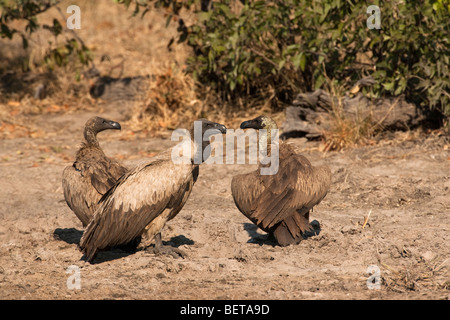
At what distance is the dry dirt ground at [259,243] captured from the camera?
5031 millimetres

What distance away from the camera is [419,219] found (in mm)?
6555

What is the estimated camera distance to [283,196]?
5.79 metres

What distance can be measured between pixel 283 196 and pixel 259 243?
25.1 inches

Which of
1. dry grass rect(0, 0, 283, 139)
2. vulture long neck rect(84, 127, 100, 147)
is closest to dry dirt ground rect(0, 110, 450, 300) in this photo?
vulture long neck rect(84, 127, 100, 147)

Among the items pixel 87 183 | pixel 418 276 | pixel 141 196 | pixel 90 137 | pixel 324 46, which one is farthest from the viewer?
pixel 324 46

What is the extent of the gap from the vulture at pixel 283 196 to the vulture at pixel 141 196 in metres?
0.57

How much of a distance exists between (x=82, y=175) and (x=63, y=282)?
46.9 inches

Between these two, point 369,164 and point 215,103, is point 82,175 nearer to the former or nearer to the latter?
point 369,164

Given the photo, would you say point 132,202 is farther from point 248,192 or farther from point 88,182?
point 248,192

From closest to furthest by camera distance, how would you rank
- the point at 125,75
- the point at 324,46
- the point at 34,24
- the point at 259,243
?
the point at 259,243
the point at 324,46
the point at 34,24
the point at 125,75

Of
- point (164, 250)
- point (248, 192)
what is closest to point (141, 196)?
point (164, 250)

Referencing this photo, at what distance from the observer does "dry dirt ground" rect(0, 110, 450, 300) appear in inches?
198

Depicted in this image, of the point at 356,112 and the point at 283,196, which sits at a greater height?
the point at 356,112
